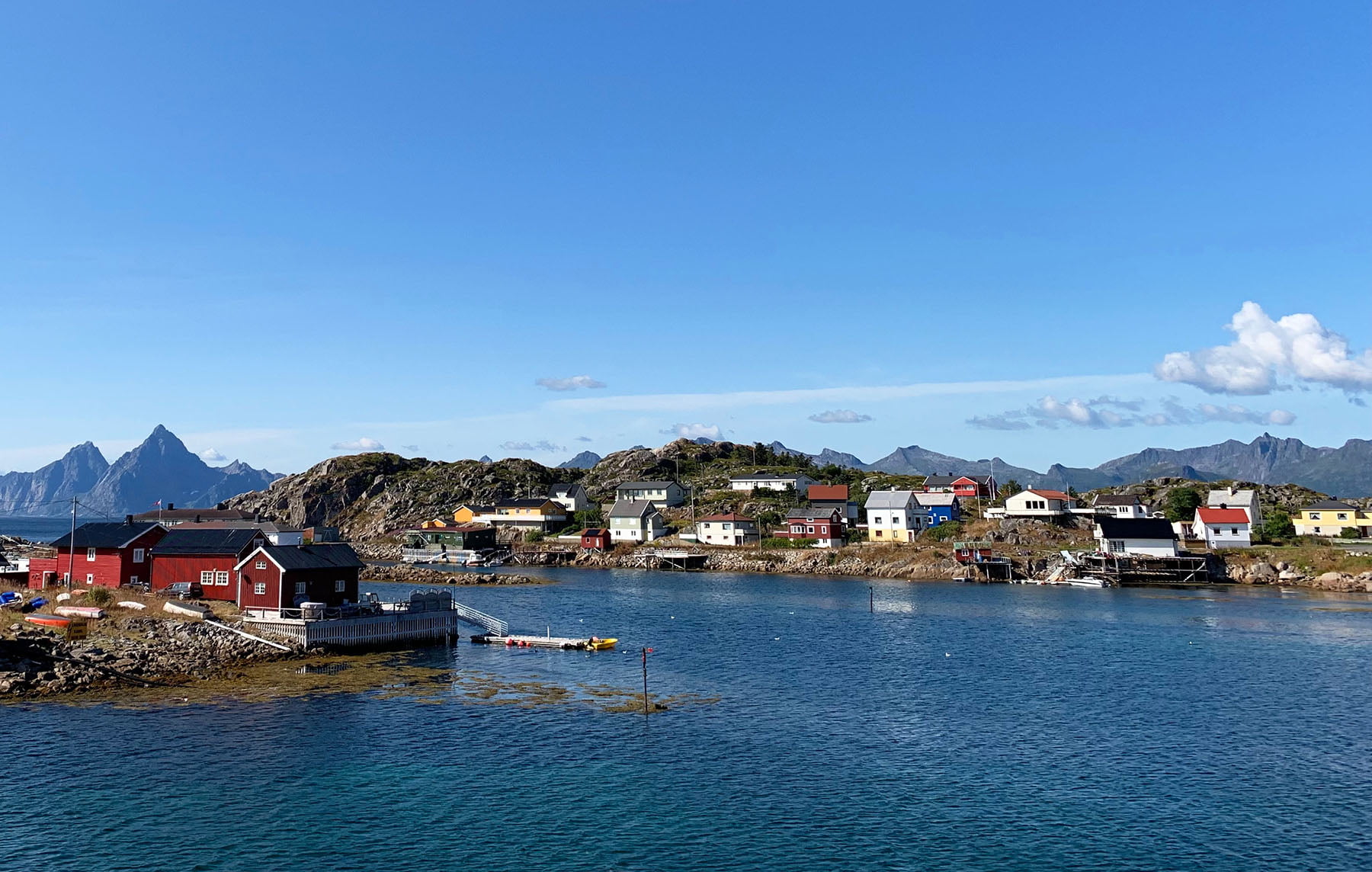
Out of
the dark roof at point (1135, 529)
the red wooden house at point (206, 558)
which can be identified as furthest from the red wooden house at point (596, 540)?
the red wooden house at point (206, 558)

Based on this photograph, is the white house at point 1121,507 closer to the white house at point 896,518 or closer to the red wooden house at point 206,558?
the white house at point 896,518

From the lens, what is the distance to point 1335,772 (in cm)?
3775

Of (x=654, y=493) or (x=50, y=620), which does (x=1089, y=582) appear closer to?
(x=654, y=493)

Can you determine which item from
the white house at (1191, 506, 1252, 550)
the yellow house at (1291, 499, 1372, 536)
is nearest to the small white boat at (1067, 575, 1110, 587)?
the white house at (1191, 506, 1252, 550)

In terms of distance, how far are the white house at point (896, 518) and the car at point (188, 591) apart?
106542 millimetres

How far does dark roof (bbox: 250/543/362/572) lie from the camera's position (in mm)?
Answer: 65688

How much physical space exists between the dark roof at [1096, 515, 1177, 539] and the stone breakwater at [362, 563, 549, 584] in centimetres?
8210

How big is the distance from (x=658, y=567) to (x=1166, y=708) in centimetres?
10849

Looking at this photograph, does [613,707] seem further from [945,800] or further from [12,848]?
[12,848]

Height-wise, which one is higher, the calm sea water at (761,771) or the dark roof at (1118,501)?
the dark roof at (1118,501)

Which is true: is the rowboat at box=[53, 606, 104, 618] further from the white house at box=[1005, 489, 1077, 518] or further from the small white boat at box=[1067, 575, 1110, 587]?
the white house at box=[1005, 489, 1077, 518]

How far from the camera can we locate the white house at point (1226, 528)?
128 metres

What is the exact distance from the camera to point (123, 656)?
54.1 metres

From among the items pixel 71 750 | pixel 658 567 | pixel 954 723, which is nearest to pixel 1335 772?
pixel 954 723
